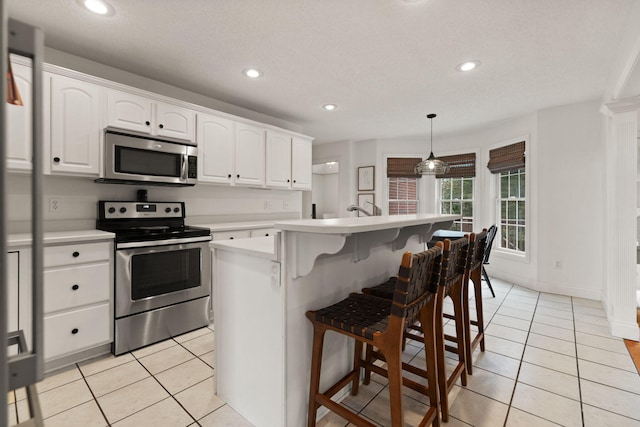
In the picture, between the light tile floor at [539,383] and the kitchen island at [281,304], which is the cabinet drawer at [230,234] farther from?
the light tile floor at [539,383]

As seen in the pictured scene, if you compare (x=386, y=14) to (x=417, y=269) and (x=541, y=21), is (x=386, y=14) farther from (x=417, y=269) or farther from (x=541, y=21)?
(x=417, y=269)

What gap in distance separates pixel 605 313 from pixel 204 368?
4.11m

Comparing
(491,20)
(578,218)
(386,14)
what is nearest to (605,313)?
(578,218)

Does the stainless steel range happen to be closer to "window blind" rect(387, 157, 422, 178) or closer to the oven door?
the oven door

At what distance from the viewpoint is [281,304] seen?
4.72 ft

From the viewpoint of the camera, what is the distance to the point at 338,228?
3.75 ft

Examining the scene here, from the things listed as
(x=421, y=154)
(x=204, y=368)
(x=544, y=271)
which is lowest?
(x=204, y=368)

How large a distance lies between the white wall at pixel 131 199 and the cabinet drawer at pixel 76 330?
85 centimetres

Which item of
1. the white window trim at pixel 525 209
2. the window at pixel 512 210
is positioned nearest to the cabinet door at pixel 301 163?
the white window trim at pixel 525 209

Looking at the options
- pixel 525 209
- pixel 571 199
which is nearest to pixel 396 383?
pixel 571 199

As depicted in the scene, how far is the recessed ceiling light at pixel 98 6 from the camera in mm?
1938

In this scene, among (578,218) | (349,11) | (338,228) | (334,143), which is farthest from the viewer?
(334,143)

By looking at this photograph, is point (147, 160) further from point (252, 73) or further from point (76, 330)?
point (76, 330)

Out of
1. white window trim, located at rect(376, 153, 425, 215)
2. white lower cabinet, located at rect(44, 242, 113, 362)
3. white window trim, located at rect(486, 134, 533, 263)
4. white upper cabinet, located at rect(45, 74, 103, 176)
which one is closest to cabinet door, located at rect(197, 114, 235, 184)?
white upper cabinet, located at rect(45, 74, 103, 176)
